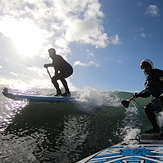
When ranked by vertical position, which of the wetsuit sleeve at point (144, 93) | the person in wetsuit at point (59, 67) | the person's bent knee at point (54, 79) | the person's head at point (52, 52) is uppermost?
the person's head at point (52, 52)

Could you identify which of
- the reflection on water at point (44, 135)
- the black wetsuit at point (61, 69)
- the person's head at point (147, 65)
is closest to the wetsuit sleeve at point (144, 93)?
the person's head at point (147, 65)

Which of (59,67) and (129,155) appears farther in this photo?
(59,67)

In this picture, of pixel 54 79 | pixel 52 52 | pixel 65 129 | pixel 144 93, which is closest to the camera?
pixel 144 93

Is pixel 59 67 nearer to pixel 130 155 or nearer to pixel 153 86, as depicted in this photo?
pixel 153 86

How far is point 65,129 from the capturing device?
713cm

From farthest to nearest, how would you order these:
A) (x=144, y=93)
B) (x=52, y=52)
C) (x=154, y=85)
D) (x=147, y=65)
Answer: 1. (x=52, y=52)
2. (x=144, y=93)
3. (x=147, y=65)
4. (x=154, y=85)

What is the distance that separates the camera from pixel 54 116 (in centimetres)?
902

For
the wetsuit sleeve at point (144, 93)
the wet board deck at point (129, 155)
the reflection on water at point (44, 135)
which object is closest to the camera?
the wet board deck at point (129, 155)

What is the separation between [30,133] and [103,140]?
233 centimetres

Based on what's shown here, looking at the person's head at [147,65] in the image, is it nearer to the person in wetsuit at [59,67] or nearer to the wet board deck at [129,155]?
the wet board deck at [129,155]

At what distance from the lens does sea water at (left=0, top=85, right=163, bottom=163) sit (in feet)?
16.0

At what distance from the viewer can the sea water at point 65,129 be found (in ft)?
16.0

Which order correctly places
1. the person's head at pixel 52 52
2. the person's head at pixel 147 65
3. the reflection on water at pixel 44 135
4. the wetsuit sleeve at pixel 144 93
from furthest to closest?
the person's head at pixel 52 52
the wetsuit sleeve at pixel 144 93
the person's head at pixel 147 65
the reflection on water at pixel 44 135

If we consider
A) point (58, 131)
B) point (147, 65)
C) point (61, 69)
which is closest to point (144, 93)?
point (147, 65)
